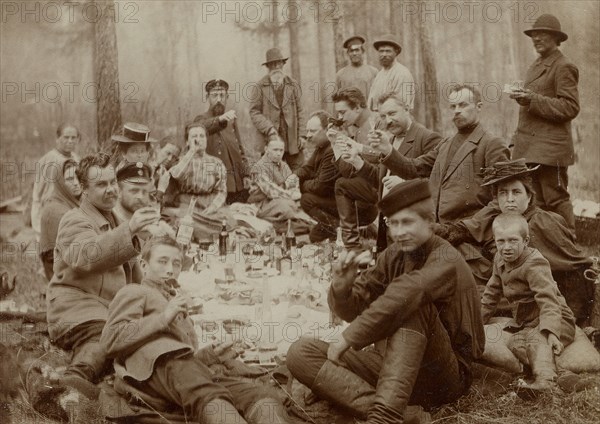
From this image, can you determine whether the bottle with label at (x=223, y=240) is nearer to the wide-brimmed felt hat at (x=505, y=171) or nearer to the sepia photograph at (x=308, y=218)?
the sepia photograph at (x=308, y=218)

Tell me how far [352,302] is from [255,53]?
2192mm

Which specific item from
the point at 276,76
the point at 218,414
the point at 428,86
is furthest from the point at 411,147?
the point at 218,414

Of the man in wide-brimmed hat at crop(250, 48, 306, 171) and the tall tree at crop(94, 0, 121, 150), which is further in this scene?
the man in wide-brimmed hat at crop(250, 48, 306, 171)

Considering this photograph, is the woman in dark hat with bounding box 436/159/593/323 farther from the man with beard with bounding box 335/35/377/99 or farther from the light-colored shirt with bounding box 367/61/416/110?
the man with beard with bounding box 335/35/377/99

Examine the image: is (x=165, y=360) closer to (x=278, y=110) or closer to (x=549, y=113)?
(x=549, y=113)

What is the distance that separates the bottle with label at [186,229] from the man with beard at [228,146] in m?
0.88

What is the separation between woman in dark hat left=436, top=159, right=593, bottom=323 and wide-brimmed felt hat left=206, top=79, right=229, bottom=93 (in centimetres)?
194

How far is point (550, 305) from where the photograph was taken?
461 centimetres

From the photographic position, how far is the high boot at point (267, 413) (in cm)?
417

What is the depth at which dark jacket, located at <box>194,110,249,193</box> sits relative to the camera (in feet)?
22.4

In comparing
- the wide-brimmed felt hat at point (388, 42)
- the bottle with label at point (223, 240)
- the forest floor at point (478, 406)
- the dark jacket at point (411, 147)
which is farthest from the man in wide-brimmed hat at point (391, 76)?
the forest floor at point (478, 406)

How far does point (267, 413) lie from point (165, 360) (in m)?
0.56

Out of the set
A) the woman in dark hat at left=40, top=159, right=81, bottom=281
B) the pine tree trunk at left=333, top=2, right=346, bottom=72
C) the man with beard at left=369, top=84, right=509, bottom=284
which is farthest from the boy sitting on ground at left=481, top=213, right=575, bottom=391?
the woman in dark hat at left=40, top=159, right=81, bottom=281

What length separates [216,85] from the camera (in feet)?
19.3
